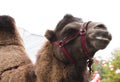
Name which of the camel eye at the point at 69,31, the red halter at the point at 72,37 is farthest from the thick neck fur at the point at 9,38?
the camel eye at the point at 69,31

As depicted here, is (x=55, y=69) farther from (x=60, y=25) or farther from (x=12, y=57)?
(x=12, y=57)

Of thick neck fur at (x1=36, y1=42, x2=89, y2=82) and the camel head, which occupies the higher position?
the camel head

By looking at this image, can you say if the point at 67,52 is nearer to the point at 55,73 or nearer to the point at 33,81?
the point at 55,73

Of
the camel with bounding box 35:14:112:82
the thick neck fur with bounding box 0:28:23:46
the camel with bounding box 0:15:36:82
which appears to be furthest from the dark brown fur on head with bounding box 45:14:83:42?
the thick neck fur with bounding box 0:28:23:46

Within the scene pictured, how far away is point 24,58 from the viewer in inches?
161

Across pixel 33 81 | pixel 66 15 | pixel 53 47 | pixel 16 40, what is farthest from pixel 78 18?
pixel 16 40

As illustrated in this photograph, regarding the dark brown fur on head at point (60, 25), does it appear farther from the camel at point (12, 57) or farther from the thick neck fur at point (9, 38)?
the thick neck fur at point (9, 38)

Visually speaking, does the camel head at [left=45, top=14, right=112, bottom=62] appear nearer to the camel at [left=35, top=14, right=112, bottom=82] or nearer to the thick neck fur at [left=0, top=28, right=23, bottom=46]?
the camel at [left=35, top=14, right=112, bottom=82]

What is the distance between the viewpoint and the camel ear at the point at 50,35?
146 inches

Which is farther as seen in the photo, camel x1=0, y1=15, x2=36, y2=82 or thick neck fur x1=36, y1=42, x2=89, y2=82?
camel x1=0, y1=15, x2=36, y2=82

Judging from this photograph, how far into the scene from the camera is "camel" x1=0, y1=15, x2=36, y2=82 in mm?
3820

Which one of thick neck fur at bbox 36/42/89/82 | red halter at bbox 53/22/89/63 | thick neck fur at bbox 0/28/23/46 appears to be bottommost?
thick neck fur at bbox 36/42/89/82

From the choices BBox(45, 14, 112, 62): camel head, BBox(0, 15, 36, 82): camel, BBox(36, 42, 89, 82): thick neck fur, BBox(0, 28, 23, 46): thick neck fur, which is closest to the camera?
BBox(45, 14, 112, 62): camel head

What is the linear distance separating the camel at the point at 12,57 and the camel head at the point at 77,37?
0.37 metres
